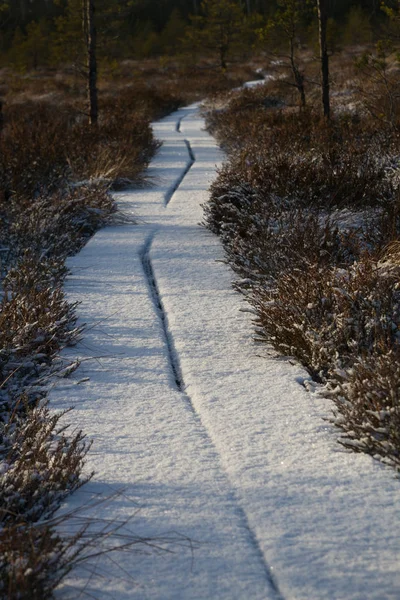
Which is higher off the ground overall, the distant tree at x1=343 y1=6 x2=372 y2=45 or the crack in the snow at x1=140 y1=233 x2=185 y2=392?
the distant tree at x1=343 y1=6 x2=372 y2=45

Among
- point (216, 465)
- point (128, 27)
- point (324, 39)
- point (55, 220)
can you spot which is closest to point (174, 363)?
point (216, 465)

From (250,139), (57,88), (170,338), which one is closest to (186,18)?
(57,88)

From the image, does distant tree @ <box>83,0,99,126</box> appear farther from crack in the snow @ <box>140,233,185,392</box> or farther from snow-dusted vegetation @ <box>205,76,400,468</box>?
crack in the snow @ <box>140,233,185,392</box>

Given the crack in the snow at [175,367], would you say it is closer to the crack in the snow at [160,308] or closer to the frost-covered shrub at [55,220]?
the crack in the snow at [160,308]

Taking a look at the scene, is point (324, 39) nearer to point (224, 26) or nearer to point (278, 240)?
point (278, 240)

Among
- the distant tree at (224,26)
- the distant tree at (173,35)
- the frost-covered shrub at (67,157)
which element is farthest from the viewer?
the distant tree at (173,35)

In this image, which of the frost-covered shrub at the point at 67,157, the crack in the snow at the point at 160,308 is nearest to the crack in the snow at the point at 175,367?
the crack in the snow at the point at 160,308

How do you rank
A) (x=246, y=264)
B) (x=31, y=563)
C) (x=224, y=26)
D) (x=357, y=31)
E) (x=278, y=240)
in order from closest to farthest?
(x=31, y=563) < (x=278, y=240) < (x=246, y=264) < (x=224, y=26) < (x=357, y=31)

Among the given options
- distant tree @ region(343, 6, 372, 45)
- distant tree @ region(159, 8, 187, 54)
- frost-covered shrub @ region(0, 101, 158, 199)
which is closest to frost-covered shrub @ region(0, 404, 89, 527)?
frost-covered shrub @ region(0, 101, 158, 199)

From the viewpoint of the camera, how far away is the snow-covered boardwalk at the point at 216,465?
2061 millimetres

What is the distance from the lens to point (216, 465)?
2.72 m

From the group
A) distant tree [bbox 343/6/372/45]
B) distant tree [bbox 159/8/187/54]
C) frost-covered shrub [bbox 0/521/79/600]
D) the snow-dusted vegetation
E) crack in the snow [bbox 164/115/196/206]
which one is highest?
distant tree [bbox 159/8/187/54]

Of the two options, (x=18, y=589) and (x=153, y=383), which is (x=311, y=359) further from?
(x=18, y=589)

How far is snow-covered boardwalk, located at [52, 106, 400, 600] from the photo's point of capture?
2.06 meters
